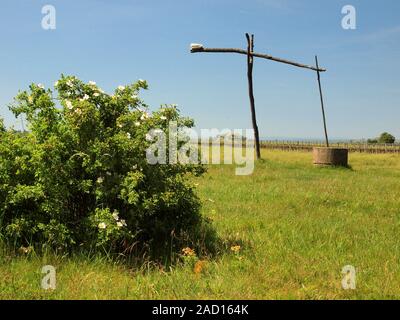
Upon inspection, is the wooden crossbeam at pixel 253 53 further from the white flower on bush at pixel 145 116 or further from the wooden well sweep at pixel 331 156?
the white flower on bush at pixel 145 116

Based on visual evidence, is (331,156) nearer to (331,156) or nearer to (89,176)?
(331,156)

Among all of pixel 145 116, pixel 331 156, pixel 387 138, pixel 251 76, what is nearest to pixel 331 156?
pixel 331 156

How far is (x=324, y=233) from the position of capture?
7.91m

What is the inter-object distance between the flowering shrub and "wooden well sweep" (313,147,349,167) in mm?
17978

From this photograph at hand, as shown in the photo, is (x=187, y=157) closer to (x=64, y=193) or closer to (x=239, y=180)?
(x=64, y=193)

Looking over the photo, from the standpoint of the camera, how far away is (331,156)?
23875 mm

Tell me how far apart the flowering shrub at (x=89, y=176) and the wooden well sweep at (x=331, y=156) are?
17978mm

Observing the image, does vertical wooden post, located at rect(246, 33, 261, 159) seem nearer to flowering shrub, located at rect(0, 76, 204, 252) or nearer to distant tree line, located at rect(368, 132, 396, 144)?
flowering shrub, located at rect(0, 76, 204, 252)

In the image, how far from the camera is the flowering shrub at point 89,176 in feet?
20.6

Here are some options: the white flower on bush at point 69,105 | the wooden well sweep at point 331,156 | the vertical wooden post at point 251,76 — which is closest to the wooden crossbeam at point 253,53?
the vertical wooden post at point 251,76

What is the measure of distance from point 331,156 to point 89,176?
1918 cm
